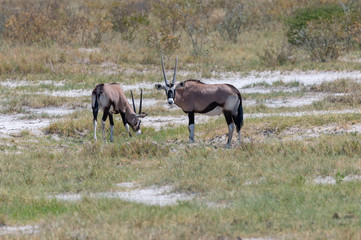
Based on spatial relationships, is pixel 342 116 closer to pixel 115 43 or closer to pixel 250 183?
pixel 250 183

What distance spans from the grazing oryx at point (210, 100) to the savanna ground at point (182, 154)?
1.79 ft

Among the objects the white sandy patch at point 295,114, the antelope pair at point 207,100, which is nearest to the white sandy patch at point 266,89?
the white sandy patch at point 295,114

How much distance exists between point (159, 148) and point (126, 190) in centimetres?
260

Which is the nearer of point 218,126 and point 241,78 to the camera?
point 218,126

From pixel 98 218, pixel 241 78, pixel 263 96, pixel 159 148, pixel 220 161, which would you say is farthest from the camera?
pixel 241 78

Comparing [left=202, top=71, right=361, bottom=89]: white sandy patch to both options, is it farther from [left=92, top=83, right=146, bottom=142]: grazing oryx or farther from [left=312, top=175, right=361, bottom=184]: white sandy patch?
[left=312, top=175, right=361, bottom=184]: white sandy patch

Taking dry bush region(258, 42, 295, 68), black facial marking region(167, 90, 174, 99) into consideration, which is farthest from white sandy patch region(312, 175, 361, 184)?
dry bush region(258, 42, 295, 68)

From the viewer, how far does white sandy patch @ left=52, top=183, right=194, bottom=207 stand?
8.75 meters

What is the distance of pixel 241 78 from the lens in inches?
834

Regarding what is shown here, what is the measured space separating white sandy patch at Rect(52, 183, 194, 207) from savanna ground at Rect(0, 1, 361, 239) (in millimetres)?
67

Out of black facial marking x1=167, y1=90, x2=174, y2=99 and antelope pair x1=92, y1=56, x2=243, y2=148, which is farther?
black facial marking x1=167, y1=90, x2=174, y2=99

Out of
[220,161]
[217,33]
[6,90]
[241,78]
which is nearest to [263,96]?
[241,78]

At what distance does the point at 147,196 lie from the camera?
9.12 metres

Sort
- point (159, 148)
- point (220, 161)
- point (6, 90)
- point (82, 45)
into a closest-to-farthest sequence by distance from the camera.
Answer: point (220, 161)
point (159, 148)
point (6, 90)
point (82, 45)
